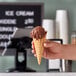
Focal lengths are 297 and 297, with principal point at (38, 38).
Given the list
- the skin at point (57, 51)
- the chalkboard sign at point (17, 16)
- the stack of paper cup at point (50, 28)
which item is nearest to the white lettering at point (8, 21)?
the chalkboard sign at point (17, 16)

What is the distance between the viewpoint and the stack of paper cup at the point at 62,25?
1.46m

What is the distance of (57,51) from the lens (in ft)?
3.13

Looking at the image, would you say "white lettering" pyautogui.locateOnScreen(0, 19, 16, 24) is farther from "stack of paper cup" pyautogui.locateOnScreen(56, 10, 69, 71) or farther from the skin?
the skin

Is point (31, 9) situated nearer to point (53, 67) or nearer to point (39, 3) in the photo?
point (39, 3)

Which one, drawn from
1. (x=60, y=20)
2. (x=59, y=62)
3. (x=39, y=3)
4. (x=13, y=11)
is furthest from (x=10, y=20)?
(x=59, y=62)

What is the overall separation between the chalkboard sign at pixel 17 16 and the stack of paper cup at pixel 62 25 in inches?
5.7

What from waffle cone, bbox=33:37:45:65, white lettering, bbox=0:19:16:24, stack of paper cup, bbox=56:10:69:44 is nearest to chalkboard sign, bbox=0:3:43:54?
white lettering, bbox=0:19:16:24

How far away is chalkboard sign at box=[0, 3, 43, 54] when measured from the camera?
1.59 metres

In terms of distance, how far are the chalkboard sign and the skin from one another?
62cm

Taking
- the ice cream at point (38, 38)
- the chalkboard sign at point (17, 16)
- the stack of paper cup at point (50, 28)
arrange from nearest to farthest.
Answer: the ice cream at point (38, 38)
the stack of paper cup at point (50, 28)
the chalkboard sign at point (17, 16)

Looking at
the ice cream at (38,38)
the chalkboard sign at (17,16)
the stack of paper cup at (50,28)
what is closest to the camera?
the ice cream at (38,38)

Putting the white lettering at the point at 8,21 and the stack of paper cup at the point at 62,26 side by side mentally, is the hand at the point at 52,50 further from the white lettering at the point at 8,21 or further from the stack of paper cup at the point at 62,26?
the white lettering at the point at 8,21

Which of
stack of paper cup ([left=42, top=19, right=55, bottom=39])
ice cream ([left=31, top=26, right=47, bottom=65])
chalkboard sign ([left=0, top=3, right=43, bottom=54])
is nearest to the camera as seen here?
ice cream ([left=31, top=26, right=47, bottom=65])

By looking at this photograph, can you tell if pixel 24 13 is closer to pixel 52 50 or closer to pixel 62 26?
pixel 62 26
